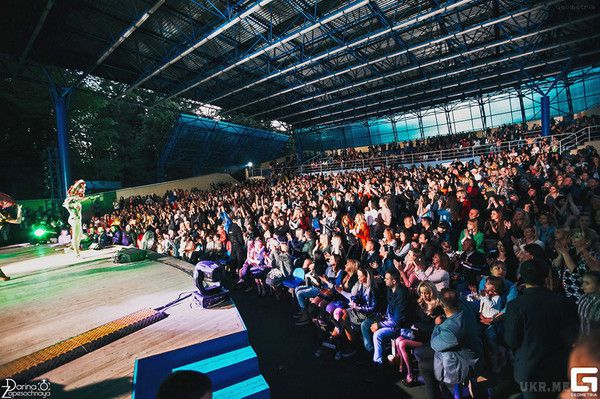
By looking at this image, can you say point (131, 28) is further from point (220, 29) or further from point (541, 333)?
point (541, 333)

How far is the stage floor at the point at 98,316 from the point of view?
294 cm

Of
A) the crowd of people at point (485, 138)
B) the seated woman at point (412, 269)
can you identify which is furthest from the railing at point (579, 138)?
the seated woman at point (412, 269)

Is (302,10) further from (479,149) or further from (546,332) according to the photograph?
(479,149)

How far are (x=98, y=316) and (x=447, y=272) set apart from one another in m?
5.02

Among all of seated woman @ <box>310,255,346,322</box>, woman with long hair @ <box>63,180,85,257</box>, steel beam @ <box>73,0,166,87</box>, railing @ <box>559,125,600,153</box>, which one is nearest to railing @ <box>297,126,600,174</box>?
railing @ <box>559,125,600,153</box>

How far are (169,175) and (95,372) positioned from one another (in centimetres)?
2982

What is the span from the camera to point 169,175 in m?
30.2

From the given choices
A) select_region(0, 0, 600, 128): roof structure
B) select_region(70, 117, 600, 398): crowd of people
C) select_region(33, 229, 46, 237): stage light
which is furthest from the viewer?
select_region(33, 229, 46, 237): stage light

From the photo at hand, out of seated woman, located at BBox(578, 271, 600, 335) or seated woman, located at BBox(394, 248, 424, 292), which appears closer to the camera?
seated woman, located at BBox(578, 271, 600, 335)

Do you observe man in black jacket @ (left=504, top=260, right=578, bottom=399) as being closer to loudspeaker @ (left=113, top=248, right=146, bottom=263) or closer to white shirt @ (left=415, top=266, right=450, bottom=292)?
white shirt @ (left=415, top=266, right=450, bottom=292)

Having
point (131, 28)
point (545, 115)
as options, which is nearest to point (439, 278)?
point (131, 28)

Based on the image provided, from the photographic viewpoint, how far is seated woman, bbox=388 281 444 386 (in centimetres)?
344
